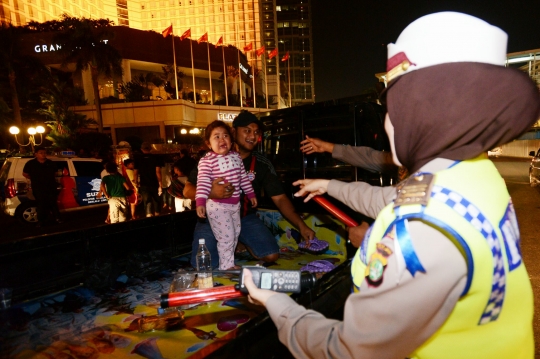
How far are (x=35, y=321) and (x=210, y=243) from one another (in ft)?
5.69

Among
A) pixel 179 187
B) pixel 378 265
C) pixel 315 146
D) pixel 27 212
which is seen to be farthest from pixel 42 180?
pixel 378 265

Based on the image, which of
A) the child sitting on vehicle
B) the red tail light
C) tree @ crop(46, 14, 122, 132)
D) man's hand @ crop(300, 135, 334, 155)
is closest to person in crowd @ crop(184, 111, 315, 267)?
man's hand @ crop(300, 135, 334, 155)

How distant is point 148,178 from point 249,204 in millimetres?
5846

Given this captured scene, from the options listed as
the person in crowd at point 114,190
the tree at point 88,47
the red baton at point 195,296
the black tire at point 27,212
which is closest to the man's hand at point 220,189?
the red baton at point 195,296

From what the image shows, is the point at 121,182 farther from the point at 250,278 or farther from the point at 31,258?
the point at 250,278

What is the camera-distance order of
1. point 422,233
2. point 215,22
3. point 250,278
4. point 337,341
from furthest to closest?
point 215,22 → point 250,278 → point 337,341 → point 422,233

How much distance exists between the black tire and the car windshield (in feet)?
6.01

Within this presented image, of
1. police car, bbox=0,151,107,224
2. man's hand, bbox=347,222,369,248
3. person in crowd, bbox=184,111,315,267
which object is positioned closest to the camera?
man's hand, bbox=347,222,369,248

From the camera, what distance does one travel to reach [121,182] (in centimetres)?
758

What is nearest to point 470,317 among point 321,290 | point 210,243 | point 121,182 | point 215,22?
point 321,290

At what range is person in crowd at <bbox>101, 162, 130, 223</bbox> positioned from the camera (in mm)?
7441

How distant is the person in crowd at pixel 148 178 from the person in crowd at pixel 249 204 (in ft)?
18.1

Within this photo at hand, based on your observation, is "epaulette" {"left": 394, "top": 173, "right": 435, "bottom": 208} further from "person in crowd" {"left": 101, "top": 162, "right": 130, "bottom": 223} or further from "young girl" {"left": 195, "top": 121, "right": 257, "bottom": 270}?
"person in crowd" {"left": 101, "top": 162, "right": 130, "bottom": 223}

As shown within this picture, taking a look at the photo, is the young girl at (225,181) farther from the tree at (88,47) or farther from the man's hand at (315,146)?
the tree at (88,47)
